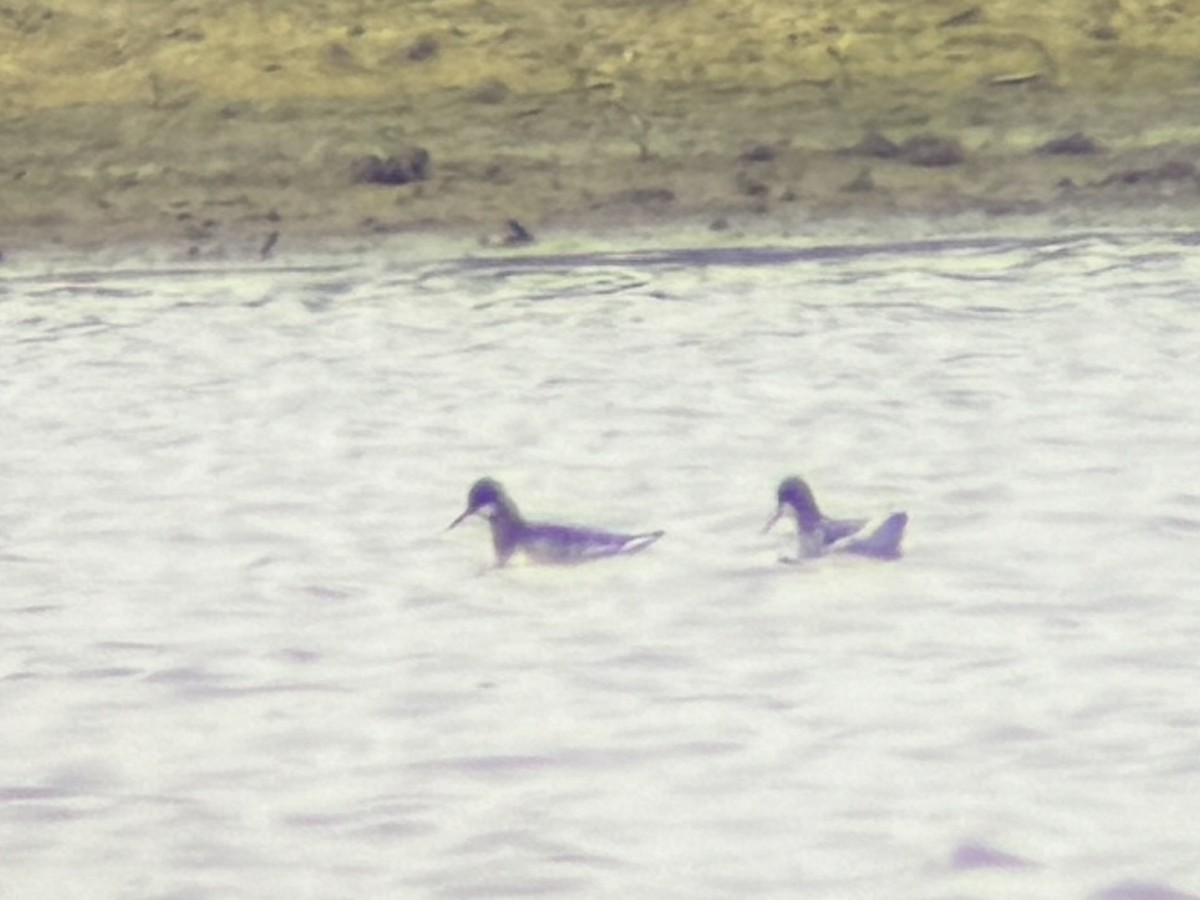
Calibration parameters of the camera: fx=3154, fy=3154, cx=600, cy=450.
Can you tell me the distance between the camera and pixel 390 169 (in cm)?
1598

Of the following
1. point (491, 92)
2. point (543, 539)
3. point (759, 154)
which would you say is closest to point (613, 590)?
point (543, 539)

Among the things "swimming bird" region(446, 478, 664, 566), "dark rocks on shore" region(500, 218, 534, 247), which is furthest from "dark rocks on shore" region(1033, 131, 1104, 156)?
"swimming bird" region(446, 478, 664, 566)

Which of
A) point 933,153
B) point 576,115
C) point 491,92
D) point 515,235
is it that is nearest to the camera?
point 515,235

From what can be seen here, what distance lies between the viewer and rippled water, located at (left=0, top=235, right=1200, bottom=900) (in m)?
6.20

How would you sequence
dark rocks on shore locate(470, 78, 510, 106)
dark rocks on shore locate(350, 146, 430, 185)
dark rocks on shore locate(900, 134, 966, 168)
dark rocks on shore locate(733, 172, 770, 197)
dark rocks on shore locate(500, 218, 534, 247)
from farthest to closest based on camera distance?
dark rocks on shore locate(470, 78, 510, 106)
dark rocks on shore locate(350, 146, 430, 185)
dark rocks on shore locate(900, 134, 966, 168)
dark rocks on shore locate(733, 172, 770, 197)
dark rocks on shore locate(500, 218, 534, 247)

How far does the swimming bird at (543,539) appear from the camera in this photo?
8.71 meters

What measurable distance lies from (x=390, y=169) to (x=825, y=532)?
766 centimetres

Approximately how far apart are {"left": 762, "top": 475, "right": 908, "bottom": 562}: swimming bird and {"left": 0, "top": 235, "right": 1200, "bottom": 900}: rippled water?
0.05 metres

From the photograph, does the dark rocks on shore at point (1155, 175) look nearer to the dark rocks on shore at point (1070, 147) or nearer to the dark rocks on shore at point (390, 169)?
the dark rocks on shore at point (1070, 147)

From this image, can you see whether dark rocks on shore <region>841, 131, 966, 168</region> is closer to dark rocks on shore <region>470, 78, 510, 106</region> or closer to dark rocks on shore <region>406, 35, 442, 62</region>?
dark rocks on shore <region>470, 78, 510, 106</region>

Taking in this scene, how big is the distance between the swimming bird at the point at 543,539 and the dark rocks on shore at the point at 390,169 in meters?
7.23

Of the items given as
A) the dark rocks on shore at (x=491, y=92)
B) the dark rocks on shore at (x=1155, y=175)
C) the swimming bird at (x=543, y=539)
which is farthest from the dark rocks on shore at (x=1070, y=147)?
the swimming bird at (x=543, y=539)

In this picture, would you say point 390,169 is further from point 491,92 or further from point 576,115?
point 576,115

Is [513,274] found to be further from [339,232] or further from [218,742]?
[218,742]
